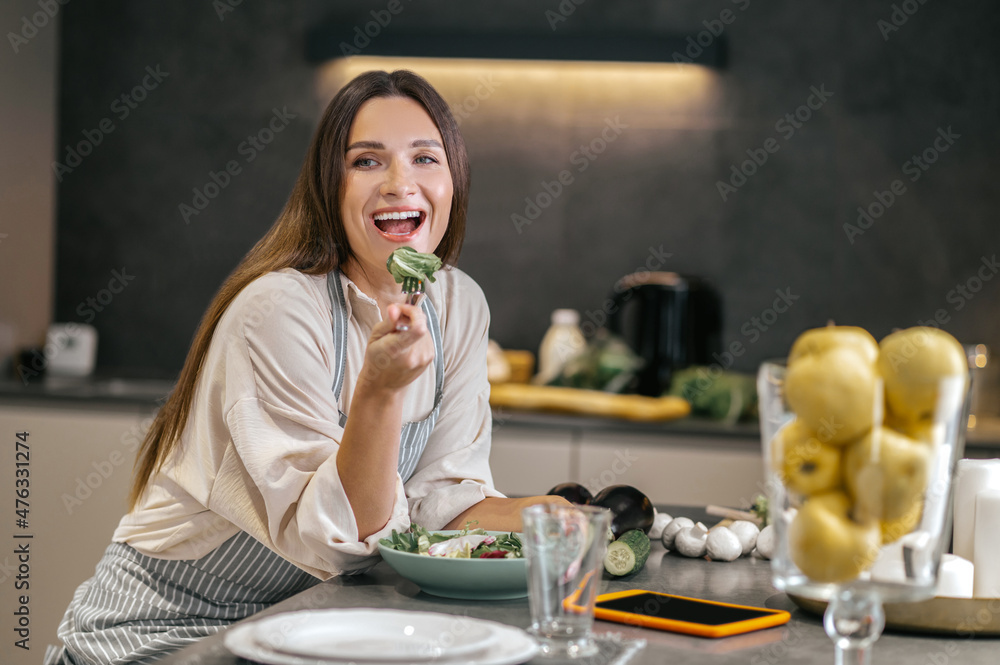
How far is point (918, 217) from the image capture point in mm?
3082

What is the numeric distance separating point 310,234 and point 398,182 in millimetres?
165

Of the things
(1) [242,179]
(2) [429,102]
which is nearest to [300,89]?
(1) [242,179]

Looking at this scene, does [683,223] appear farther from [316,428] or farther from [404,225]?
[316,428]

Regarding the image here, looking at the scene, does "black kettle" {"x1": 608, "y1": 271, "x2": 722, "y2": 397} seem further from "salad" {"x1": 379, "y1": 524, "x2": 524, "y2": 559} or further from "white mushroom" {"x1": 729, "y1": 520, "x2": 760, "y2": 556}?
"salad" {"x1": 379, "y1": 524, "x2": 524, "y2": 559}

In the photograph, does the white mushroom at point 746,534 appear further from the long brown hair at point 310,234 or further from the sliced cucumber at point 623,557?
the long brown hair at point 310,234

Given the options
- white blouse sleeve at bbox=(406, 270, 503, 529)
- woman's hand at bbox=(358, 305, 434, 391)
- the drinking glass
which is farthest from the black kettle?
the drinking glass

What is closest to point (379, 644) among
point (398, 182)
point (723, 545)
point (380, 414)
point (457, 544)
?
point (457, 544)

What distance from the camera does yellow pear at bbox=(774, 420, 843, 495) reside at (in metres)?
0.67

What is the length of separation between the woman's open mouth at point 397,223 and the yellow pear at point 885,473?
0.91m

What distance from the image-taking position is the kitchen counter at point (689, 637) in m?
0.86

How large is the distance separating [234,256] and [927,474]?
301 cm

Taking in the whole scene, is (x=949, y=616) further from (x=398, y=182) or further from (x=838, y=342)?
(x=398, y=182)

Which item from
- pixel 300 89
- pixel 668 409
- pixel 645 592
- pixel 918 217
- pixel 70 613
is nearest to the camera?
pixel 645 592

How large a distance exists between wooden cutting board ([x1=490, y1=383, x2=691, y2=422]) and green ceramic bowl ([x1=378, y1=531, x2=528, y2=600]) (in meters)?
1.67
